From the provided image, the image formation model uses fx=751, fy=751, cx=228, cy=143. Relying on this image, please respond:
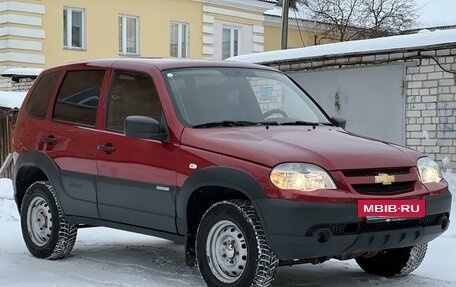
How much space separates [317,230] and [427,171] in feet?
3.90

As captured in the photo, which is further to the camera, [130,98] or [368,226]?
[130,98]

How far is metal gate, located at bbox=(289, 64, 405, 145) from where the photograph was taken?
11.4 meters

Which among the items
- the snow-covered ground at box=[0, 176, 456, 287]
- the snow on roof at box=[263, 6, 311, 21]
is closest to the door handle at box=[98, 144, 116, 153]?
the snow-covered ground at box=[0, 176, 456, 287]

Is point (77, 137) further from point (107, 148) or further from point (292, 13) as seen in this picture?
point (292, 13)

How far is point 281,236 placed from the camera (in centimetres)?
502

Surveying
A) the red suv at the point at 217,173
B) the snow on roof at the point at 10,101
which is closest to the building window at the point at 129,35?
the snow on roof at the point at 10,101

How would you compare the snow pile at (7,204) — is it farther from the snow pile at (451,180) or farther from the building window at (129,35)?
the building window at (129,35)

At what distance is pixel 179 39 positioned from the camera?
1058 inches

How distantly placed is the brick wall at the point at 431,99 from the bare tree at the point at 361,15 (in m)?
21.2

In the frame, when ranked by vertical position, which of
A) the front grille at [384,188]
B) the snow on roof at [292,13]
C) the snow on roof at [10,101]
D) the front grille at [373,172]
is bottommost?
the front grille at [384,188]

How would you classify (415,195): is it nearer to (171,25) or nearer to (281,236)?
(281,236)

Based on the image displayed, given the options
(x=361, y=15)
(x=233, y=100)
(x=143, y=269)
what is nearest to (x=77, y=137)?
(x=143, y=269)

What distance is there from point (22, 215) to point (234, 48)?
21.7 metres

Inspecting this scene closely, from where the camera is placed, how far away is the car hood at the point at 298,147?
5129 mm
